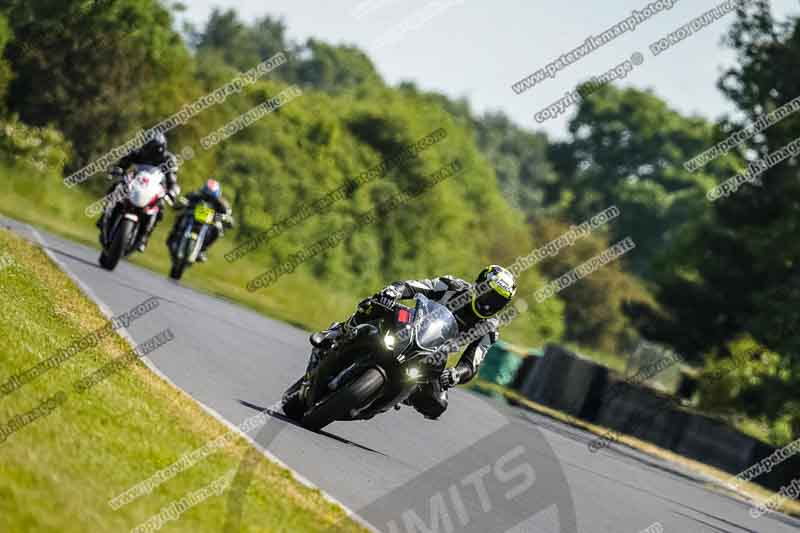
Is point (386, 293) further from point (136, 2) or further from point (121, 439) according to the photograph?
point (136, 2)

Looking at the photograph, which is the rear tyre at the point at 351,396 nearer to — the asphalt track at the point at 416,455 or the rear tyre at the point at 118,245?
the asphalt track at the point at 416,455

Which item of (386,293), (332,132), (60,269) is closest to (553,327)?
(332,132)

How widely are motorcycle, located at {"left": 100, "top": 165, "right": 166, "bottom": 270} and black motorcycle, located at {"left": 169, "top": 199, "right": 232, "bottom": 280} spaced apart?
2985mm

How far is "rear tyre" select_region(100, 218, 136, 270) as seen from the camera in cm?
1883

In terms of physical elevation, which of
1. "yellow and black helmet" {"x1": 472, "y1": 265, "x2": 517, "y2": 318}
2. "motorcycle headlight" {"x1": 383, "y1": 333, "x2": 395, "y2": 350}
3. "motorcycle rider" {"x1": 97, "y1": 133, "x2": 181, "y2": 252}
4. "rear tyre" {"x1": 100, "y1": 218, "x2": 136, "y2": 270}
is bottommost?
"yellow and black helmet" {"x1": 472, "y1": 265, "x2": 517, "y2": 318}

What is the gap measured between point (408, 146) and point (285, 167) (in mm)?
10305

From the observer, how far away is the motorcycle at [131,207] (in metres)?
18.8

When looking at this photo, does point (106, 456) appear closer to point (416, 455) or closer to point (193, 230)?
point (416, 455)

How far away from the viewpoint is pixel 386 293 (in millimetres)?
10438

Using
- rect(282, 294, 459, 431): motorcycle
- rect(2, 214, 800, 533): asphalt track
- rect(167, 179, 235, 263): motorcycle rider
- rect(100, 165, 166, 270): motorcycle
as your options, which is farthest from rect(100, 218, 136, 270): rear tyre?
rect(282, 294, 459, 431): motorcycle

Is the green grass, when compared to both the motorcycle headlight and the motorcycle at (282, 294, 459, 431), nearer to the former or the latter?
the motorcycle at (282, 294, 459, 431)

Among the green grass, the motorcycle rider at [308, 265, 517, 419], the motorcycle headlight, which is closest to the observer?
the green grass

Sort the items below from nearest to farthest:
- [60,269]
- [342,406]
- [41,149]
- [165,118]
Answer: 1. [342,406]
2. [60,269]
3. [41,149]
4. [165,118]

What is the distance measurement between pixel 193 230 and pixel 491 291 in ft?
40.1
